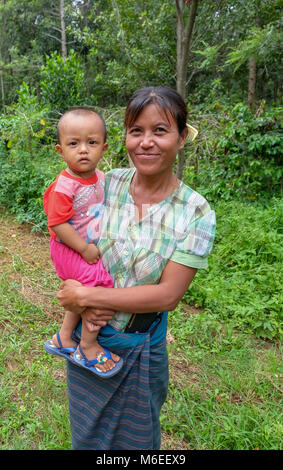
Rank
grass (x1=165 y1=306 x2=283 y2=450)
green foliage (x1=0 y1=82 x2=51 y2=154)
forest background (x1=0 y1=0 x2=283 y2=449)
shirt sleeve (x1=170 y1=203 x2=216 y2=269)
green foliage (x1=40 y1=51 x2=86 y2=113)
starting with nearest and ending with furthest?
shirt sleeve (x1=170 y1=203 x2=216 y2=269), grass (x1=165 y1=306 x2=283 y2=450), forest background (x1=0 y1=0 x2=283 y2=449), green foliage (x1=0 y1=82 x2=51 y2=154), green foliage (x1=40 y1=51 x2=86 y2=113)

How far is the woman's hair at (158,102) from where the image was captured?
3.80 ft

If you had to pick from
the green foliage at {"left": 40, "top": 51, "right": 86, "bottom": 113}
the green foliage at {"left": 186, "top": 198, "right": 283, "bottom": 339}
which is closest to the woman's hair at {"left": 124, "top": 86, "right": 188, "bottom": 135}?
the green foliage at {"left": 186, "top": 198, "right": 283, "bottom": 339}

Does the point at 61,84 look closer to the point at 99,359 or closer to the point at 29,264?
the point at 29,264

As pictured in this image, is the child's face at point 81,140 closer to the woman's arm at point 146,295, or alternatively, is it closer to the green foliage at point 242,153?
the woman's arm at point 146,295

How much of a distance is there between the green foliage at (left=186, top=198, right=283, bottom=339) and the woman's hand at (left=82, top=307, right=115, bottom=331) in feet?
7.10

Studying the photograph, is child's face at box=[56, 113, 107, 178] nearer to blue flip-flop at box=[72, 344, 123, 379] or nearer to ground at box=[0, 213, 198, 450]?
blue flip-flop at box=[72, 344, 123, 379]

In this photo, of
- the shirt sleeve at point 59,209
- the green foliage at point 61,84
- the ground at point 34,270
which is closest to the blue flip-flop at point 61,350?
the shirt sleeve at point 59,209

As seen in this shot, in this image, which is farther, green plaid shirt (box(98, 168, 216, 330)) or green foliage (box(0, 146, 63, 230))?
green foliage (box(0, 146, 63, 230))

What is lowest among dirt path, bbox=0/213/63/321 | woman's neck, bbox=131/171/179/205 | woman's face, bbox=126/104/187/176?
dirt path, bbox=0/213/63/321

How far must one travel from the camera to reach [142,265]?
1.20m

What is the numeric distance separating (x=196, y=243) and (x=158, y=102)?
0.48 meters

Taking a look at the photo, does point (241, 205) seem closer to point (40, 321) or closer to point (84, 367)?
point (40, 321)

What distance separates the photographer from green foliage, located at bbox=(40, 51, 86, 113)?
9156mm
